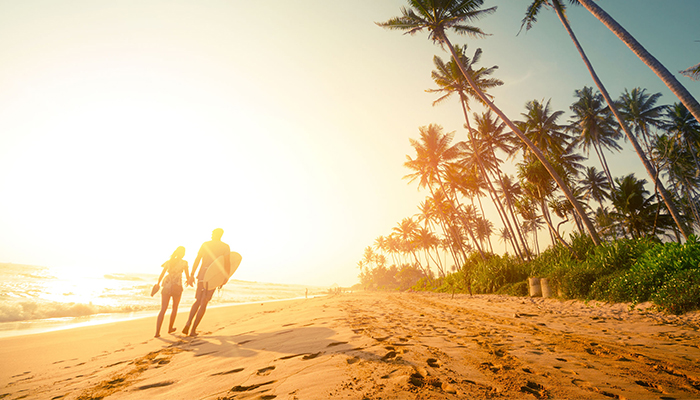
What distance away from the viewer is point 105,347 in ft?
15.2

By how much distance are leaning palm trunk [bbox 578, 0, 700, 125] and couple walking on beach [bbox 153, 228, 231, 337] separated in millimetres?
9913

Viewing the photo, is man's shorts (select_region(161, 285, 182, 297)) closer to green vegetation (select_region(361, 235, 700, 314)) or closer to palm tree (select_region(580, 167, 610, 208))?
green vegetation (select_region(361, 235, 700, 314))

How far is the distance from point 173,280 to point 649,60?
1197 cm

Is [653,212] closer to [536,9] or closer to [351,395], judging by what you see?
[536,9]

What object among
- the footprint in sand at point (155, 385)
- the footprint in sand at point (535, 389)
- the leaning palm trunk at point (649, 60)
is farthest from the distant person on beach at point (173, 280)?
the leaning palm trunk at point (649, 60)

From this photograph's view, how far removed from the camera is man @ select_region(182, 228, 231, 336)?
5133 mm

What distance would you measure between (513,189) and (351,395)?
30080 mm

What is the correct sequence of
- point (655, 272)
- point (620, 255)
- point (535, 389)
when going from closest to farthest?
point (535, 389)
point (655, 272)
point (620, 255)

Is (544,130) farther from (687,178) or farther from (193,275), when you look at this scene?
(193,275)

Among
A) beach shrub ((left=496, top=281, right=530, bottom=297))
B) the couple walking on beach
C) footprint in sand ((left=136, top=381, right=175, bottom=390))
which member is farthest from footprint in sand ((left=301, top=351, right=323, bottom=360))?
beach shrub ((left=496, top=281, right=530, bottom=297))

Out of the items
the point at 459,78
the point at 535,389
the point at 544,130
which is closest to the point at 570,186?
the point at 544,130

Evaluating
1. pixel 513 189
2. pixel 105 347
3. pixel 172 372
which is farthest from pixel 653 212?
pixel 105 347

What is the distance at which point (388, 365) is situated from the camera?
87.4 inches

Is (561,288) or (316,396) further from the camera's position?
(561,288)
